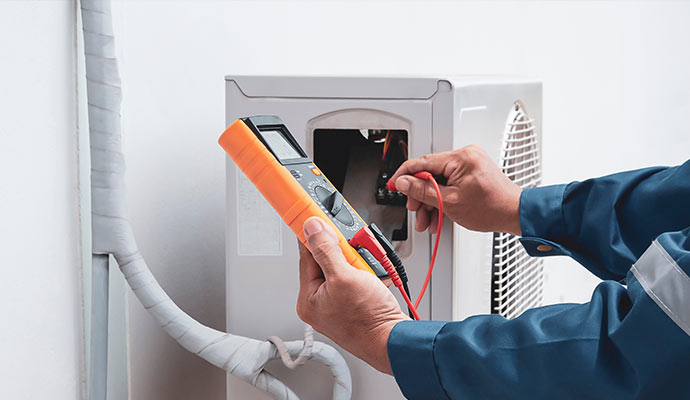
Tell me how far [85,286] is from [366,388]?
0.38 m

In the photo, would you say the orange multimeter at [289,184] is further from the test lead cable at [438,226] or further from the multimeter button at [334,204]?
the test lead cable at [438,226]

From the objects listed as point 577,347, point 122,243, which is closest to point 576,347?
point 577,347

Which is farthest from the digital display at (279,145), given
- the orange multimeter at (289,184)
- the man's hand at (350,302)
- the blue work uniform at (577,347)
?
the blue work uniform at (577,347)

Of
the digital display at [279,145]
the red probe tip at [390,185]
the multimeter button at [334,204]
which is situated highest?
the digital display at [279,145]

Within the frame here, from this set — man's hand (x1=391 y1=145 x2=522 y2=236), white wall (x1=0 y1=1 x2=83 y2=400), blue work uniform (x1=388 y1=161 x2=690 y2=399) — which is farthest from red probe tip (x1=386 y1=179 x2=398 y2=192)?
white wall (x1=0 y1=1 x2=83 y2=400)

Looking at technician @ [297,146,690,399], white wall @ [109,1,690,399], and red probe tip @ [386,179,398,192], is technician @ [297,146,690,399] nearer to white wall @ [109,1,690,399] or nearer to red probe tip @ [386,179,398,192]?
red probe tip @ [386,179,398,192]

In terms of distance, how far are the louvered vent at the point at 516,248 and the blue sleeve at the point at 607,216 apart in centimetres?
9

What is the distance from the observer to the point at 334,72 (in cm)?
148

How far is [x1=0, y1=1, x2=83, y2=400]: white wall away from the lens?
30.6 inches

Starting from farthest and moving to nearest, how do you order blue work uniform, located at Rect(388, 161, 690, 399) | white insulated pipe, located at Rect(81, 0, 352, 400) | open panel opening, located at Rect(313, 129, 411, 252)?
open panel opening, located at Rect(313, 129, 411, 252) → white insulated pipe, located at Rect(81, 0, 352, 400) → blue work uniform, located at Rect(388, 161, 690, 399)

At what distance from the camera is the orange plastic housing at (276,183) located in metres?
0.75

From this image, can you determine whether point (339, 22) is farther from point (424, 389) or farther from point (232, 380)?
point (424, 389)

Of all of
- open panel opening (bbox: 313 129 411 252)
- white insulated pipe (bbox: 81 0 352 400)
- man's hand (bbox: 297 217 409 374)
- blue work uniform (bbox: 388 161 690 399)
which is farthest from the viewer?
open panel opening (bbox: 313 129 411 252)

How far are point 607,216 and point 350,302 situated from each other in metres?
0.41
